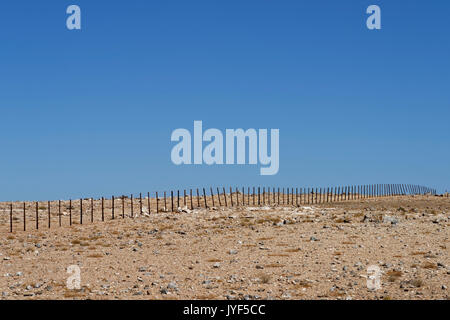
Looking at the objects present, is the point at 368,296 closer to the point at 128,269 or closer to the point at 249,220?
the point at 128,269

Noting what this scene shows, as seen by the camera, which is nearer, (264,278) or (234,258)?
(264,278)

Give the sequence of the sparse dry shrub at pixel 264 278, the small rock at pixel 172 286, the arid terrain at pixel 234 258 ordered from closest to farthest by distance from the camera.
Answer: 1. the arid terrain at pixel 234 258
2. the small rock at pixel 172 286
3. the sparse dry shrub at pixel 264 278

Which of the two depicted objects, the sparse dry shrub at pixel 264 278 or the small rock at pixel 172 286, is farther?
the sparse dry shrub at pixel 264 278

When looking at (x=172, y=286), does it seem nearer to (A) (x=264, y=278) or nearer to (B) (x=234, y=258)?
(A) (x=264, y=278)

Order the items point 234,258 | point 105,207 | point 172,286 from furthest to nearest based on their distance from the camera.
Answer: point 105,207 < point 234,258 < point 172,286

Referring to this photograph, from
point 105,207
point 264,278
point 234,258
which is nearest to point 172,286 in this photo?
point 264,278

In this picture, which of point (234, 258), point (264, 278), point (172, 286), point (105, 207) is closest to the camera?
point (172, 286)

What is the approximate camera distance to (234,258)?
27234 mm

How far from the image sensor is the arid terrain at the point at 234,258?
802 inches

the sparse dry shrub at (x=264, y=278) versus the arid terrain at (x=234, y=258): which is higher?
the sparse dry shrub at (x=264, y=278)

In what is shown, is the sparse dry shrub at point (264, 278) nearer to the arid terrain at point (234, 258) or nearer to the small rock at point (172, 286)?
the arid terrain at point (234, 258)

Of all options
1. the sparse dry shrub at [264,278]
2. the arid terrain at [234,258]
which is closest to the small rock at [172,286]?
the arid terrain at [234,258]
